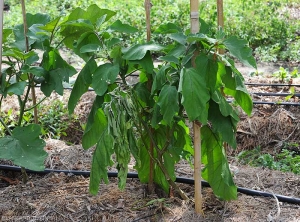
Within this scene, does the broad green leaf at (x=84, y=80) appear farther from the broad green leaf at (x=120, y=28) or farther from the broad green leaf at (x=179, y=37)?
the broad green leaf at (x=179, y=37)

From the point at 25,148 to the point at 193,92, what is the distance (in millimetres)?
1141

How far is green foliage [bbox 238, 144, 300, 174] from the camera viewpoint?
175 inches

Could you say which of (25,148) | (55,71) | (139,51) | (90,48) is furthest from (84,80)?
(25,148)

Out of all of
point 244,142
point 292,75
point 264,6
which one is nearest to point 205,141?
point 244,142

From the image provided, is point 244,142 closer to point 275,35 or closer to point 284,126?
point 284,126

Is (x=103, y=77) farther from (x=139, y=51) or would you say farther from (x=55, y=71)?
(x=55, y=71)

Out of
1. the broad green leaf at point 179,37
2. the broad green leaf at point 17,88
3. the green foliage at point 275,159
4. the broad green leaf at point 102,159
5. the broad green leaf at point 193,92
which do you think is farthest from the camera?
the green foliage at point 275,159

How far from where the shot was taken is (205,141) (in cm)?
325

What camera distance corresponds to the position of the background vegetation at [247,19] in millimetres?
7572

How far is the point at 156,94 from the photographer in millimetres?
3205

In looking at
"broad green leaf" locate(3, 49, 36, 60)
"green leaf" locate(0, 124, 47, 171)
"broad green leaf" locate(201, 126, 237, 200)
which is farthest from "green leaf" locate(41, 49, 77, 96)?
"broad green leaf" locate(201, 126, 237, 200)

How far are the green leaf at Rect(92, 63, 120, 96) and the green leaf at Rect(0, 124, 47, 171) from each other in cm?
55

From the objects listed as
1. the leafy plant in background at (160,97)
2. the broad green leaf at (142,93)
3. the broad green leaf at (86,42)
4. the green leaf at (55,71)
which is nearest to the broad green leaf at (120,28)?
the leafy plant in background at (160,97)

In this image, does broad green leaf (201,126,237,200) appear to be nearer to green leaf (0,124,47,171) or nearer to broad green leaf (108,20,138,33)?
broad green leaf (108,20,138,33)
